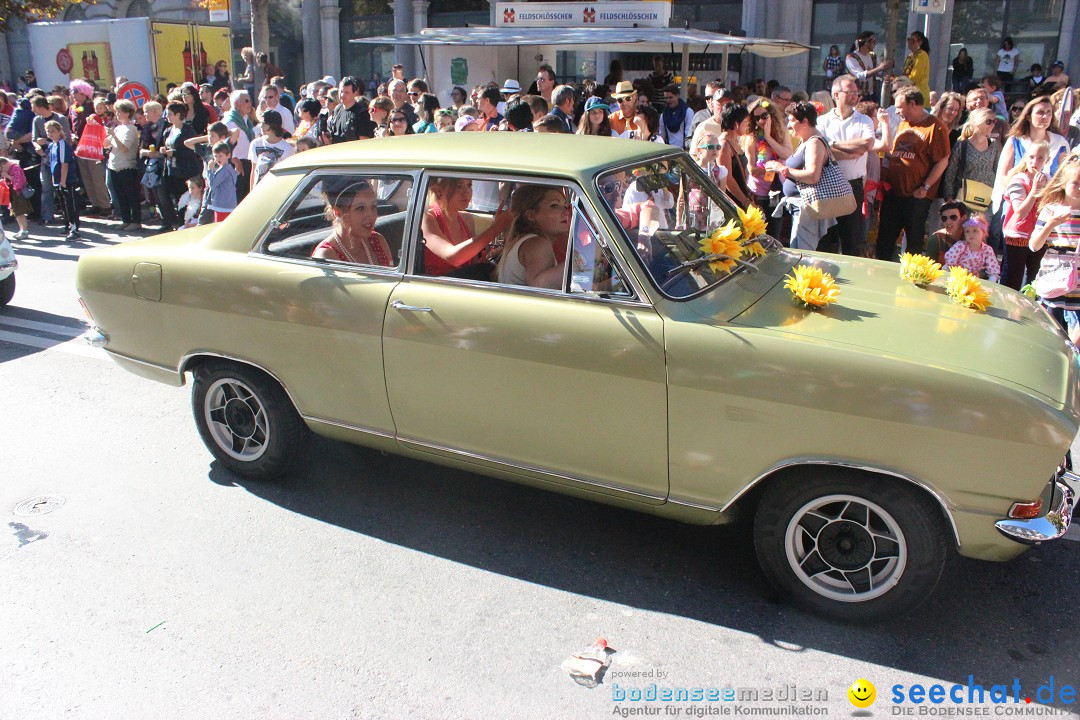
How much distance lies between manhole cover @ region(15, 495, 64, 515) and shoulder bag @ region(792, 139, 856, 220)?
17.5 feet

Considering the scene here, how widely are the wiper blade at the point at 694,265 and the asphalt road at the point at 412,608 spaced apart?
1237 mm

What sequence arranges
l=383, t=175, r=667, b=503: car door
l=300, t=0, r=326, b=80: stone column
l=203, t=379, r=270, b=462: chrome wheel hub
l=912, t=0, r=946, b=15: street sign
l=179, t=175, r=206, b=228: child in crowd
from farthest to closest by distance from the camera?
l=300, t=0, r=326, b=80: stone column < l=179, t=175, r=206, b=228: child in crowd < l=912, t=0, r=946, b=15: street sign < l=203, t=379, r=270, b=462: chrome wheel hub < l=383, t=175, r=667, b=503: car door

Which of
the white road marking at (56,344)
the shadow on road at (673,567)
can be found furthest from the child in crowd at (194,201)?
the shadow on road at (673,567)

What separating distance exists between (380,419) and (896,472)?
86.3 inches

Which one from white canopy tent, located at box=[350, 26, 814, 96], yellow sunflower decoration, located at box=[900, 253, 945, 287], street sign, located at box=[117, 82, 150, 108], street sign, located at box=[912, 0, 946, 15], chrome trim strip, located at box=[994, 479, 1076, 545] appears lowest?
chrome trim strip, located at box=[994, 479, 1076, 545]

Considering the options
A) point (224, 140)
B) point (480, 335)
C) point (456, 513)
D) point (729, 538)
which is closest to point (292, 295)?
point (480, 335)

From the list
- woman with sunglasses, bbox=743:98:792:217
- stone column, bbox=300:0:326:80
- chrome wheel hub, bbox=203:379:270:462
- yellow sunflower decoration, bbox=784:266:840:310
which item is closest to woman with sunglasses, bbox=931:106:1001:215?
woman with sunglasses, bbox=743:98:792:217

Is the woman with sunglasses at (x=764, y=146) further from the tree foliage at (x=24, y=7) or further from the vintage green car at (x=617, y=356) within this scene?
the tree foliage at (x=24, y=7)

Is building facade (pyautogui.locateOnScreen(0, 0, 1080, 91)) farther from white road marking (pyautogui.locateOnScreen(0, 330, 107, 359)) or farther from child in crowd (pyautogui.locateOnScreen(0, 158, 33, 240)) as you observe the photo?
white road marking (pyautogui.locateOnScreen(0, 330, 107, 359))

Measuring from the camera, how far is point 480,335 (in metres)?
3.70

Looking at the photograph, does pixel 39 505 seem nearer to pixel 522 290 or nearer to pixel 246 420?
pixel 246 420

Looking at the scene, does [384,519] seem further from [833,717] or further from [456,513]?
[833,717]

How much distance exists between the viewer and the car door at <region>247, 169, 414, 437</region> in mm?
3994

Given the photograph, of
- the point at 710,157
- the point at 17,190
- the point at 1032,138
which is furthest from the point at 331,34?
the point at 1032,138
